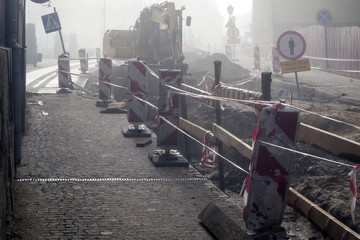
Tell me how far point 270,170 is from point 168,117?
340 cm

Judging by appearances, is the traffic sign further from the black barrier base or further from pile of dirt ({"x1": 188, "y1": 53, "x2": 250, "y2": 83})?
the black barrier base

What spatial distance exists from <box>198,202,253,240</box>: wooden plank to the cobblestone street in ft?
0.31

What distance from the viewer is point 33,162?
7.43m

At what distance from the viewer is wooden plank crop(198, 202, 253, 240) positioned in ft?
14.7

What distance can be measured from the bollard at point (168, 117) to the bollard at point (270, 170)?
307cm

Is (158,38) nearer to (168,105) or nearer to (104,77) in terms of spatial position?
(104,77)

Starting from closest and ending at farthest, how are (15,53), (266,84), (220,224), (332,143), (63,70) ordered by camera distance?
(332,143) → (220,224) → (266,84) → (15,53) → (63,70)

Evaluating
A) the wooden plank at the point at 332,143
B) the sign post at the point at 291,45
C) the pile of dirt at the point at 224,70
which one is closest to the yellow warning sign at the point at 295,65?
the sign post at the point at 291,45

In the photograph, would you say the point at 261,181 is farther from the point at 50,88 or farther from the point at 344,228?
the point at 50,88

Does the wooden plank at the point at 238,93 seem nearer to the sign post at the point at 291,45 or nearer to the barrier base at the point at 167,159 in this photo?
the barrier base at the point at 167,159

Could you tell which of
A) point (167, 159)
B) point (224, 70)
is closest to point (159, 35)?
point (224, 70)

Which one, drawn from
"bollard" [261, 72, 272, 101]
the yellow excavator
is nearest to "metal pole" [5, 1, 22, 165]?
"bollard" [261, 72, 272, 101]

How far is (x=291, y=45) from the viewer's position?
1487 centimetres

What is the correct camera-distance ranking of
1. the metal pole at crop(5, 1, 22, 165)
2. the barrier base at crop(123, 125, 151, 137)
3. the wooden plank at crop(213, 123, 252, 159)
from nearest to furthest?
the wooden plank at crop(213, 123, 252, 159) < the metal pole at crop(5, 1, 22, 165) < the barrier base at crop(123, 125, 151, 137)
